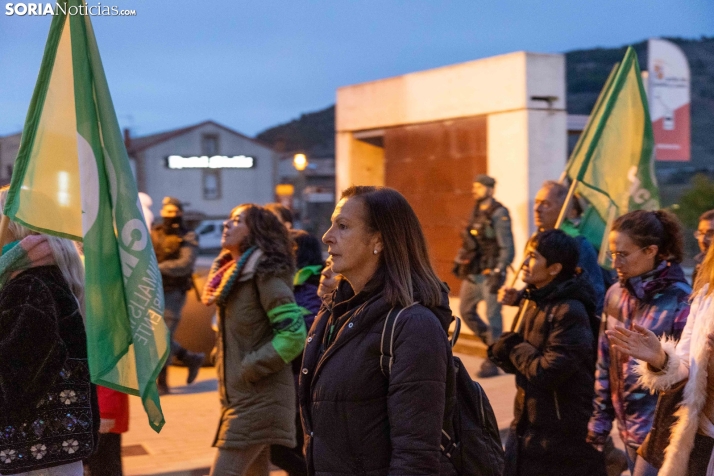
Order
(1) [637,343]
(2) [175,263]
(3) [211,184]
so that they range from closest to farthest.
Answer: (1) [637,343]
(2) [175,263]
(3) [211,184]

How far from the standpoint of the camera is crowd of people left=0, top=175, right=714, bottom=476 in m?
2.66

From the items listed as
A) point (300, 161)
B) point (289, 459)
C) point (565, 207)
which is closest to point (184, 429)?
point (289, 459)

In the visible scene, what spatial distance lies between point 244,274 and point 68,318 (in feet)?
4.18

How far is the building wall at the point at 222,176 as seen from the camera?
68562 mm

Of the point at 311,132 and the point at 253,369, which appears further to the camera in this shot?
the point at 311,132

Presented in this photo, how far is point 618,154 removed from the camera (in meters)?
7.05

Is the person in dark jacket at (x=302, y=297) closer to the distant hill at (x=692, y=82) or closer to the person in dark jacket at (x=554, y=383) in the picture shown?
the person in dark jacket at (x=554, y=383)

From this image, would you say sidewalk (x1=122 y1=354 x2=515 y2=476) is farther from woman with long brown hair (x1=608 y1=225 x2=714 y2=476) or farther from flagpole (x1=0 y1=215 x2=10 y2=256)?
woman with long brown hair (x1=608 y1=225 x2=714 y2=476)

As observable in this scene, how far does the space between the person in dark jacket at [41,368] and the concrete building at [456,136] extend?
239 inches

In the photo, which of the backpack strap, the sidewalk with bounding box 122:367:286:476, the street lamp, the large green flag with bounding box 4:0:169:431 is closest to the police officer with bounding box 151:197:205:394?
the sidewalk with bounding box 122:367:286:476

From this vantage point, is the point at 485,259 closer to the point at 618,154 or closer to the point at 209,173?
the point at 618,154

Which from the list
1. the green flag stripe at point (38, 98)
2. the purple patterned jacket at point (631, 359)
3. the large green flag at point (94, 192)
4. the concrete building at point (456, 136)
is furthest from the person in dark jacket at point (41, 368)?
the concrete building at point (456, 136)

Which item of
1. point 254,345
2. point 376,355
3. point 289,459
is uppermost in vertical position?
point 376,355

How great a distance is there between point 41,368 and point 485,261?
20.2 feet
